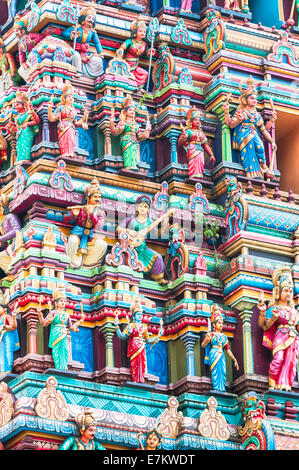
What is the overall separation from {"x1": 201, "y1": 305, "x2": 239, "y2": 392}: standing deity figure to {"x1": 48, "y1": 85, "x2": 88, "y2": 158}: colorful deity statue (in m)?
4.78

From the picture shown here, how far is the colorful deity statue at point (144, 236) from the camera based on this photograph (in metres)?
48.6

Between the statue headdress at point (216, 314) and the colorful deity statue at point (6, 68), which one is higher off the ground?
the colorful deity statue at point (6, 68)

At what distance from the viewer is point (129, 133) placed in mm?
49969

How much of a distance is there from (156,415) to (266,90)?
902 cm

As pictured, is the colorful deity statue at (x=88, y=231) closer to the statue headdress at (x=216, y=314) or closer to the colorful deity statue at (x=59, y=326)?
the colorful deity statue at (x=59, y=326)

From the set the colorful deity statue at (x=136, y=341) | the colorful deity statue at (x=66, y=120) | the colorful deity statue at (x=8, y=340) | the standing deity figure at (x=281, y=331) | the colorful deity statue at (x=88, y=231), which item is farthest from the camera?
the colorful deity statue at (x=66, y=120)

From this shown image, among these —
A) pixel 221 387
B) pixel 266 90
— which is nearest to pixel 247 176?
pixel 266 90

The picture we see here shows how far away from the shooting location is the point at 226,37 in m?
52.0

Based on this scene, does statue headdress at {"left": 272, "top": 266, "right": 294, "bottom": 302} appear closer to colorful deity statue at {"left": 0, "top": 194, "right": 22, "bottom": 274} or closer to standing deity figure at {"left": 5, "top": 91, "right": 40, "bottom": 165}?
colorful deity statue at {"left": 0, "top": 194, "right": 22, "bottom": 274}

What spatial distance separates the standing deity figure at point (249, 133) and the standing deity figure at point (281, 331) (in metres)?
3.39

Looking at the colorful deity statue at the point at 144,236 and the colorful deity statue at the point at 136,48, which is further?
the colorful deity statue at the point at 136,48

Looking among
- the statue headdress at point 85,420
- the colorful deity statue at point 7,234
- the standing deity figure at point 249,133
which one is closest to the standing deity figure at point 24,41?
the colorful deity statue at point 7,234
